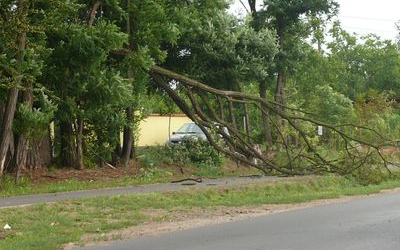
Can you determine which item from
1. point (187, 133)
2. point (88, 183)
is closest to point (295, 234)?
point (88, 183)

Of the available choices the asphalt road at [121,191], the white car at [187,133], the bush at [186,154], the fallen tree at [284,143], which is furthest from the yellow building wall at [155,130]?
the asphalt road at [121,191]

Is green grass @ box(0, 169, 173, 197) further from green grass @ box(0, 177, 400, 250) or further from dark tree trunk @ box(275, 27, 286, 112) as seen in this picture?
dark tree trunk @ box(275, 27, 286, 112)

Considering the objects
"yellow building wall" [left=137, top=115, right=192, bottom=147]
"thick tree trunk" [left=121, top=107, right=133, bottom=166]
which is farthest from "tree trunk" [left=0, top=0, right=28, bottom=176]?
"yellow building wall" [left=137, top=115, right=192, bottom=147]

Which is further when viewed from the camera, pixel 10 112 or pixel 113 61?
pixel 113 61

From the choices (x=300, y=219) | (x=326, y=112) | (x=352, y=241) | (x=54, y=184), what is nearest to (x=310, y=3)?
(x=326, y=112)

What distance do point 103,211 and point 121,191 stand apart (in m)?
3.39

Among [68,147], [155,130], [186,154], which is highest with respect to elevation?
[155,130]

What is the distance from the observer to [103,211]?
12531mm

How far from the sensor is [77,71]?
16734 millimetres

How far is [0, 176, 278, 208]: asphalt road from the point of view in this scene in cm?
1370

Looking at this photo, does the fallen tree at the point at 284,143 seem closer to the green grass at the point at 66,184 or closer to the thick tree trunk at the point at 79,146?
the green grass at the point at 66,184

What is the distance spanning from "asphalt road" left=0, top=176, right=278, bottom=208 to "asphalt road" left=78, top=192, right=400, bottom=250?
15.4 feet

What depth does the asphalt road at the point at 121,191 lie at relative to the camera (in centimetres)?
1370

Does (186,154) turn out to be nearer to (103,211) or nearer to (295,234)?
(103,211)
